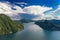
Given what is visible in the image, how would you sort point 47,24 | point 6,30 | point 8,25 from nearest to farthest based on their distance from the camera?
point 6,30, point 8,25, point 47,24

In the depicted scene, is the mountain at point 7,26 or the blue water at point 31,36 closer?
the blue water at point 31,36

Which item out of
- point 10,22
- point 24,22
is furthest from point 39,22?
point 10,22

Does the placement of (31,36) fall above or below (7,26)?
above

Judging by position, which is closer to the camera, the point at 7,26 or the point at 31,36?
the point at 31,36

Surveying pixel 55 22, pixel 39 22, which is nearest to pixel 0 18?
pixel 39 22

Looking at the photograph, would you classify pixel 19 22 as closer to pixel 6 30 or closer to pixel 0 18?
pixel 0 18

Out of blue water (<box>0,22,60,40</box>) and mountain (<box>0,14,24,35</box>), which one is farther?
mountain (<box>0,14,24,35</box>)

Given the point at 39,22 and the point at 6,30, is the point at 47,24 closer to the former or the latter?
the point at 39,22

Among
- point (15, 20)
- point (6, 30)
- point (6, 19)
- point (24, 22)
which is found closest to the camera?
point (6, 30)

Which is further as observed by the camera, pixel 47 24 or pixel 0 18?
pixel 47 24
